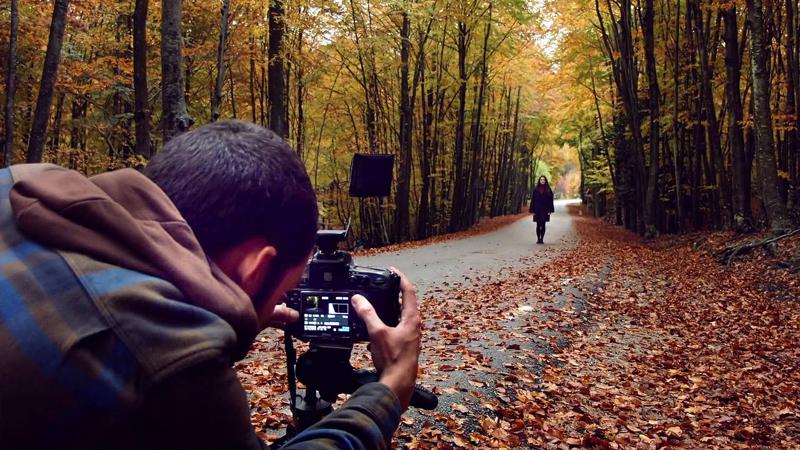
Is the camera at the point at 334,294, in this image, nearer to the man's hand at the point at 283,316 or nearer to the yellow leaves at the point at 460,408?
the man's hand at the point at 283,316

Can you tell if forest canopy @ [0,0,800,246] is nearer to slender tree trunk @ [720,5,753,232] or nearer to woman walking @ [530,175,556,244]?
slender tree trunk @ [720,5,753,232]

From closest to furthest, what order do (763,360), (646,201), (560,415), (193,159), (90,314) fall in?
1. (90,314)
2. (193,159)
3. (560,415)
4. (763,360)
5. (646,201)

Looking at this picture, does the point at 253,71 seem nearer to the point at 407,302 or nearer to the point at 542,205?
the point at 542,205

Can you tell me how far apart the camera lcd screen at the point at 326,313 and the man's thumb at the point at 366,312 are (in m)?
0.14

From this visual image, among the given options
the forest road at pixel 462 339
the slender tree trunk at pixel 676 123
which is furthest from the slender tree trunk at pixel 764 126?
the slender tree trunk at pixel 676 123

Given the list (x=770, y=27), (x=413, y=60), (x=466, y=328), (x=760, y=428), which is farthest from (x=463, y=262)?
(x=413, y=60)

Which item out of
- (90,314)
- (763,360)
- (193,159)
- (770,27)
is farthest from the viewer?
(770,27)

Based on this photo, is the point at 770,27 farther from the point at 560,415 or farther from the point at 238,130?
the point at 238,130

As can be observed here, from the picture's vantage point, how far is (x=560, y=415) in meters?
5.14

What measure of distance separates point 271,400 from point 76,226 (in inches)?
157

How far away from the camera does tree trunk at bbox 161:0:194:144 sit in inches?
337

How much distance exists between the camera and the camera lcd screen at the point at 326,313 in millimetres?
2041

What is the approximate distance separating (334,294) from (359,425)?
763 millimetres

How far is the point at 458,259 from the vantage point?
48.8 ft
